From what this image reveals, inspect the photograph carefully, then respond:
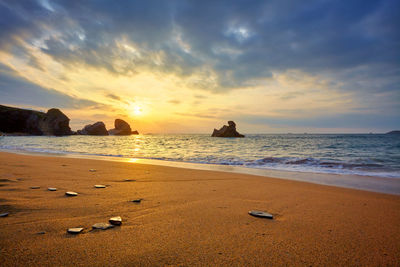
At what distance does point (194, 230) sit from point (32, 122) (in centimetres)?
11495

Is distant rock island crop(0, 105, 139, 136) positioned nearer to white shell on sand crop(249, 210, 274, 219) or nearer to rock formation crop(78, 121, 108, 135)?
rock formation crop(78, 121, 108, 135)


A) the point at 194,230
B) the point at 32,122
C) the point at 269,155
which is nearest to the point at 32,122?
the point at 32,122

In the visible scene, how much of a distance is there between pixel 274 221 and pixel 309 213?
0.73 metres

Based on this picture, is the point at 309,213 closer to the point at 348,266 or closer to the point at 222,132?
the point at 348,266

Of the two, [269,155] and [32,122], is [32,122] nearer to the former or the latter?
[32,122]

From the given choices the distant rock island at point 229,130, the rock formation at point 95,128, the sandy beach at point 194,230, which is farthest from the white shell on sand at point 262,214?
the rock formation at point 95,128

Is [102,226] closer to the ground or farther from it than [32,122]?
closer to the ground

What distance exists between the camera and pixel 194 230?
7.17ft

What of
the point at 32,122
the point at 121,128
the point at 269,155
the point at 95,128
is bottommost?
the point at 269,155

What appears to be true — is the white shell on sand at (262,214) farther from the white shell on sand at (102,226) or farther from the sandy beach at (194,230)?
the white shell on sand at (102,226)

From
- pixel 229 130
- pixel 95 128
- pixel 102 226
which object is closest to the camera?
pixel 102 226

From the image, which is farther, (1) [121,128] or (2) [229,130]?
(1) [121,128]

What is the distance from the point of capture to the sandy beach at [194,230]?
5.38ft

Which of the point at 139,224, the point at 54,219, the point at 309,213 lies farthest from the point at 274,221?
the point at 54,219
